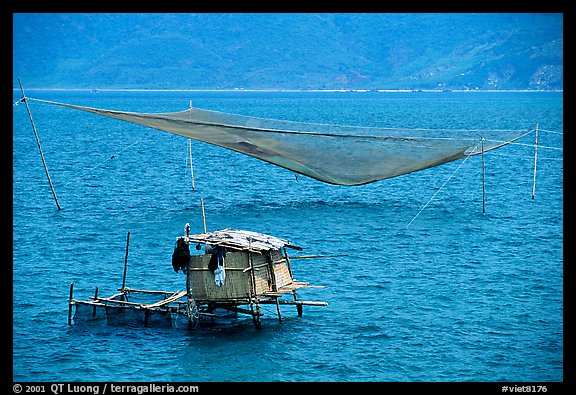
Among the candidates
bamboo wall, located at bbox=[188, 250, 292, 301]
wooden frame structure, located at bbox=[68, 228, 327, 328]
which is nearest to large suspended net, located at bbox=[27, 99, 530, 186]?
wooden frame structure, located at bbox=[68, 228, 327, 328]

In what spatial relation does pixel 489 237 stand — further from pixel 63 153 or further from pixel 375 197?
pixel 63 153

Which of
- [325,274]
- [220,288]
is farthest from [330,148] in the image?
[220,288]

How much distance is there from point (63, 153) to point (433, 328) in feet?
218

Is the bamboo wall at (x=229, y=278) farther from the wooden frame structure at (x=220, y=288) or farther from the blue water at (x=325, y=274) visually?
the blue water at (x=325, y=274)

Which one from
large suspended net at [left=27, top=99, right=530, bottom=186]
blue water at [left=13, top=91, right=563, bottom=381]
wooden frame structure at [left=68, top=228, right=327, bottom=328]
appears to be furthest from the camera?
large suspended net at [left=27, top=99, right=530, bottom=186]

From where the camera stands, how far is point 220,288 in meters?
28.6

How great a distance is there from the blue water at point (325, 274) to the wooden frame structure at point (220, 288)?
0.55 metres

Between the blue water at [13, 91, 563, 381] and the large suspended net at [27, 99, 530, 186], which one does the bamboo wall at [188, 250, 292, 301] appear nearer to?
the blue water at [13, 91, 563, 381]

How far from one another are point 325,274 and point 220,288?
9.85m

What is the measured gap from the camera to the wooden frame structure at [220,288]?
28.5 metres

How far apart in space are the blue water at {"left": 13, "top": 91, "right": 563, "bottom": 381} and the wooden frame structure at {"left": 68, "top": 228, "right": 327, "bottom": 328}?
554mm

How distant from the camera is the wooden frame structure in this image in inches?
1124

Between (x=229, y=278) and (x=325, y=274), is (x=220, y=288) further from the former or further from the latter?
(x=325, y=274)

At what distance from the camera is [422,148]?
145ft
